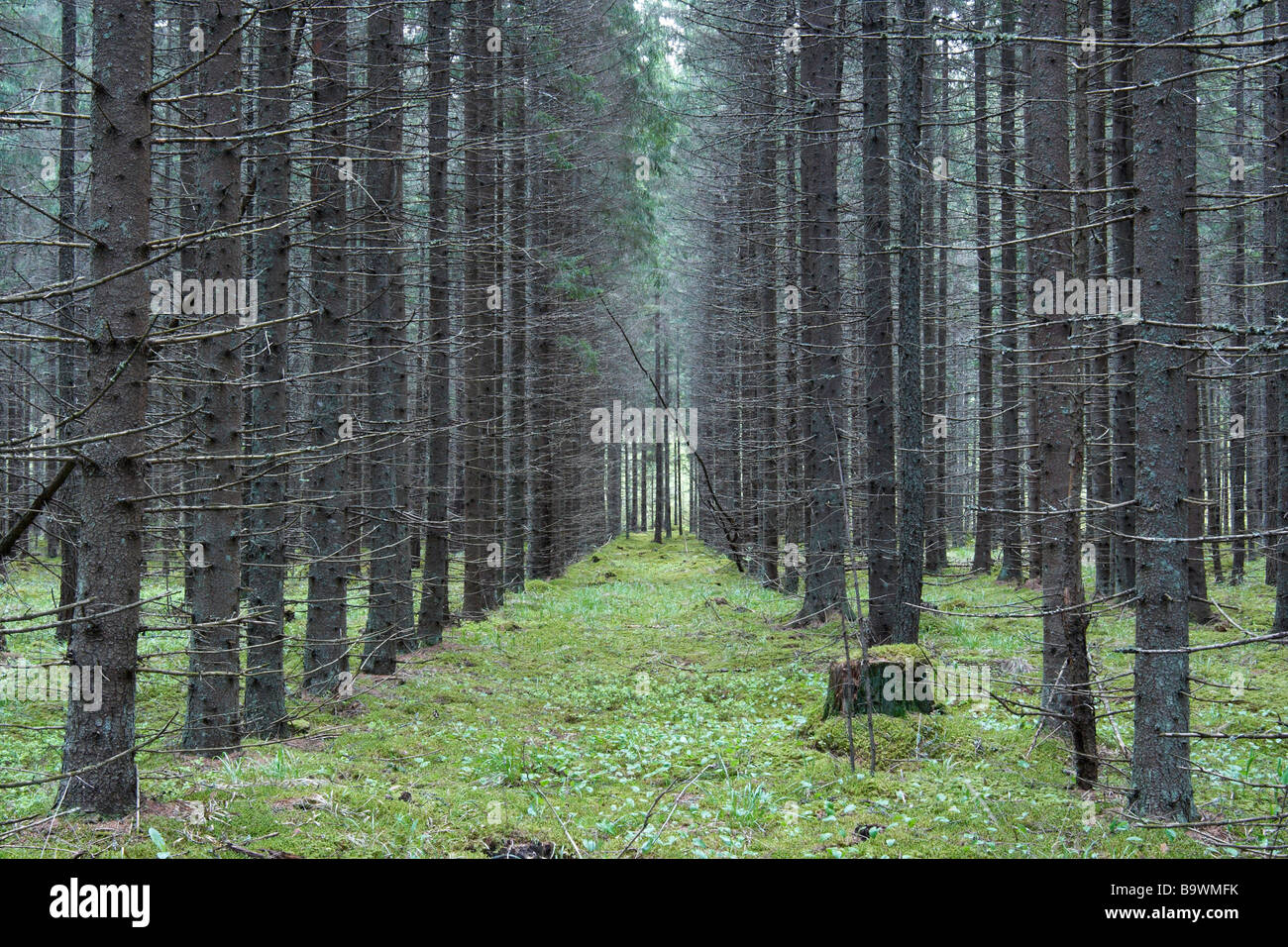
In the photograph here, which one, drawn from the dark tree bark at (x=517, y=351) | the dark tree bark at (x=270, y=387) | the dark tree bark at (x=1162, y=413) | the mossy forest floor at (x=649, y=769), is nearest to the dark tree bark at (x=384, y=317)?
the mossy forest floor at (x=649, y=769)

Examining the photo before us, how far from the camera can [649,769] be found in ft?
24.3

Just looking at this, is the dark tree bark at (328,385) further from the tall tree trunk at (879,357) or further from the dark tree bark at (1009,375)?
the dark tree bark at (1009,375)

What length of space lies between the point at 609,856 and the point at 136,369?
12.8 feet

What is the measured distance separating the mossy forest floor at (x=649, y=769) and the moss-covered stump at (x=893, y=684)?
0.60ft

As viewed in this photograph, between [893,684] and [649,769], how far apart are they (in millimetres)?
2528

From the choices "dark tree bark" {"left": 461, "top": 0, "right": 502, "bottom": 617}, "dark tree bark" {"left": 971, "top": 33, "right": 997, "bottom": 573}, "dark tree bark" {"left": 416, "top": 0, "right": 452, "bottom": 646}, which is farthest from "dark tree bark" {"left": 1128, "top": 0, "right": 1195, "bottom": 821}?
"dark tree bark" {"left": 971, "top": 33, "right": 997, "bottom": 573}

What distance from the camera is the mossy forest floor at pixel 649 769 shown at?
5027mm

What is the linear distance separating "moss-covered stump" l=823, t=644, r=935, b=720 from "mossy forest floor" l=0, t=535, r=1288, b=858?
18 cm

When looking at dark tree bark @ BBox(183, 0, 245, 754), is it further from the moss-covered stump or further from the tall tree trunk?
the tall tree trunk

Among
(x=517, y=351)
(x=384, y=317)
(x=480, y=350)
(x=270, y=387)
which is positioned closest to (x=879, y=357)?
(x=384, y=317)

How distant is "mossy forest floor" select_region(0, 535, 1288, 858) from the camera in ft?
16.5

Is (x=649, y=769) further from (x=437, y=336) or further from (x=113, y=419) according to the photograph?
(x=437, y=336)
